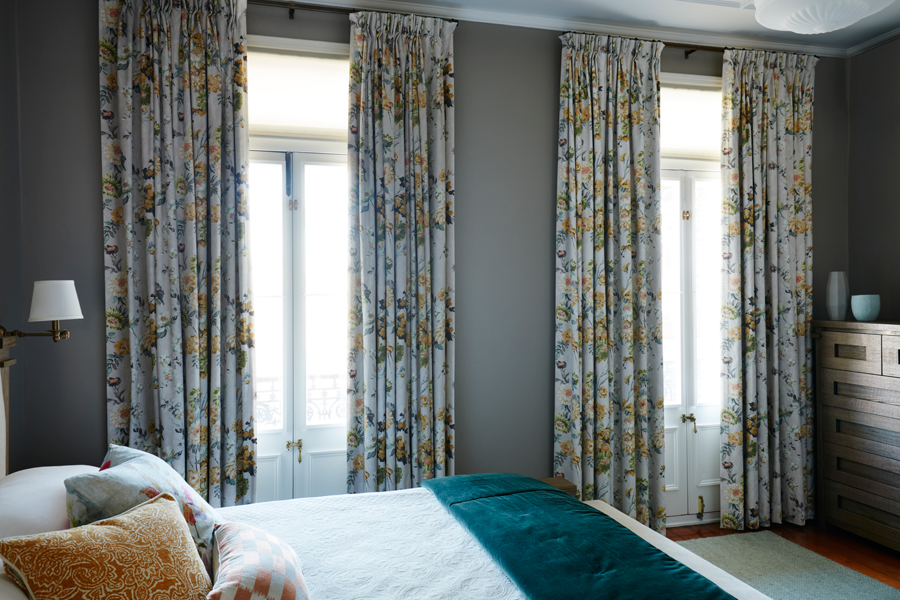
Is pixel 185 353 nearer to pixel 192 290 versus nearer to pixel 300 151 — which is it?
pixel 192 290

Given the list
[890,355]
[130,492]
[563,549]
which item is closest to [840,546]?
[890,355]

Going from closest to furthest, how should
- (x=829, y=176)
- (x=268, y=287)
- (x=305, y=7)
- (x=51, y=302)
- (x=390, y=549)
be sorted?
(x=390, y=549), (x=51, y=302), (x=305, y=7), (x=268, y=287), (x=829, y=176)

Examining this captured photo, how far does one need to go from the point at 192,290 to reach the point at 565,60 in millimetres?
2342

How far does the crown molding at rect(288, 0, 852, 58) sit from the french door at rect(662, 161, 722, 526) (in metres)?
0.78

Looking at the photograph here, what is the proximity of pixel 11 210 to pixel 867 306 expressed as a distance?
177 inches

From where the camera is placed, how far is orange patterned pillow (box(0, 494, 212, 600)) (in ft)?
3.57

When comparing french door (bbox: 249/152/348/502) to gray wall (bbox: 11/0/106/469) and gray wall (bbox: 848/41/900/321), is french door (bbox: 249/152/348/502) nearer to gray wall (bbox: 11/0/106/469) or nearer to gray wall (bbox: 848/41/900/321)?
gray wall (bbox: 11/0/106/469)

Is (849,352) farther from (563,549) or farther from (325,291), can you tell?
(325,291)

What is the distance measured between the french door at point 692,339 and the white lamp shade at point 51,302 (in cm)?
314

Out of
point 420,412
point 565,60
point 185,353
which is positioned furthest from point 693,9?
point 185,353

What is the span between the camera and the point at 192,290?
103 inches

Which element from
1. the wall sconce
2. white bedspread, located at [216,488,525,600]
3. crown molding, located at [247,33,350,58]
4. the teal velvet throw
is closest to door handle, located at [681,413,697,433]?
the teal velvet throw

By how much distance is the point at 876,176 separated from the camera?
3.48m

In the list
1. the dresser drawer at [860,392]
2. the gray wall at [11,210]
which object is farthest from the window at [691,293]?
the gray wall at [11,210]
